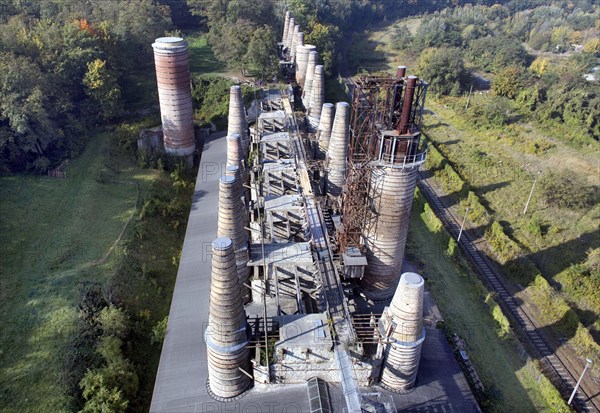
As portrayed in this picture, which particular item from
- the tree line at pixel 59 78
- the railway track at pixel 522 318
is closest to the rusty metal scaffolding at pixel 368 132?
the railway track at pixel 522 318

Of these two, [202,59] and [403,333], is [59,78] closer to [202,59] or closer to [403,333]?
[202,59]

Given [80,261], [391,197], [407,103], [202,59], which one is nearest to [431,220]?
[391,197]

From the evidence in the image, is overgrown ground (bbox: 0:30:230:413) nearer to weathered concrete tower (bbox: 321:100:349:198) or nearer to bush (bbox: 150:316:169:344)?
bush (bbox: 150:316:169:344)

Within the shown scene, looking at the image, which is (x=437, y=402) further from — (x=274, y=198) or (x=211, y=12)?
(x=211, y=12)

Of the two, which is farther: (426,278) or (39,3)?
(39,3)

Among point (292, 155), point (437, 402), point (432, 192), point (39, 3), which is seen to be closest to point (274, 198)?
point (292, 155)

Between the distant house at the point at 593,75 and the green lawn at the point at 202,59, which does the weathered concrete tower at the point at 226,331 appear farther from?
the distant house at the point at 593,75

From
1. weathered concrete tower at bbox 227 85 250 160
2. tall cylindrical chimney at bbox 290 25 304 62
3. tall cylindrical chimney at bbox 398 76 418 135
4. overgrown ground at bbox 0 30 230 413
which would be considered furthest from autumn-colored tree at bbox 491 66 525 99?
tall cylindrical chimney at bbox 398 76 418 135
